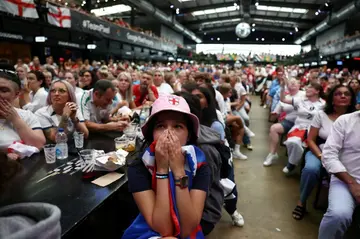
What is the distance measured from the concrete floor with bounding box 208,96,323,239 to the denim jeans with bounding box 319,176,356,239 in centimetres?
65

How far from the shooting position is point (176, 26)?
80.6ft

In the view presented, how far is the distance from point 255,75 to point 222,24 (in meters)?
16.3

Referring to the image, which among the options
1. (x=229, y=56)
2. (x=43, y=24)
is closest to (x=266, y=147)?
(x=43, y=24)

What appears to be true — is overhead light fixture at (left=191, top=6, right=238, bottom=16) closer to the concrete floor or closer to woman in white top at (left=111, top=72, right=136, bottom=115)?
woman in white top at (left=111, top=72, right=136, bottom=115)

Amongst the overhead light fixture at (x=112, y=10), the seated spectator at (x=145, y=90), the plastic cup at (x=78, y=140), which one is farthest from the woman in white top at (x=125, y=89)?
→ the overhead light fixture at (x=112, y=10)

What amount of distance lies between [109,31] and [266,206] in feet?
36.8

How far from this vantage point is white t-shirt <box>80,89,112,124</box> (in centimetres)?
318

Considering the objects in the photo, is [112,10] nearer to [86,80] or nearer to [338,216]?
[86,80]

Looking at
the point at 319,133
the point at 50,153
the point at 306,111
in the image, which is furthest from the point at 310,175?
the point at 50,153

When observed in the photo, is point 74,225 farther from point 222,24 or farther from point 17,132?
point 222,24

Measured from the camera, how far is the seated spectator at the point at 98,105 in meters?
3.12

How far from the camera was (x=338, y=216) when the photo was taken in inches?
80.1

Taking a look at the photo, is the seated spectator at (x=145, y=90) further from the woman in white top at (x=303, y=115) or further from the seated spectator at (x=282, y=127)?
the woman in white top at (x=303, y=115)

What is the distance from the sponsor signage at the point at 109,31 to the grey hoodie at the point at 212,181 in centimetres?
901
